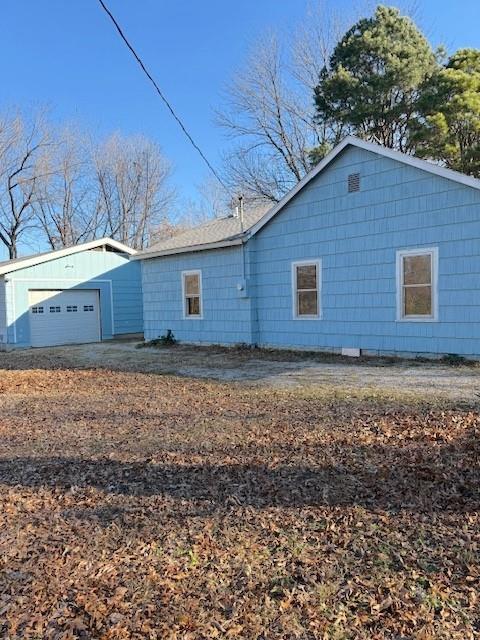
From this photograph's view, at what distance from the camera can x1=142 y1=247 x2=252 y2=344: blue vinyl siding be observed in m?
13.1

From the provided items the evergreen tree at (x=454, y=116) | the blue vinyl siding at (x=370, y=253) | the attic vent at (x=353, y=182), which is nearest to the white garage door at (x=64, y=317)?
the blue vinyl siding at (x=370, y=253)

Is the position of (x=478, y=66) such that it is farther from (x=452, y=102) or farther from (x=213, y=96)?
(x=213, y=96)

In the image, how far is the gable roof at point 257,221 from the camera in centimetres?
931

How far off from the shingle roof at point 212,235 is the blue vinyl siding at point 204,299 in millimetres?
300

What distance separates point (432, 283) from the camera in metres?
9.61

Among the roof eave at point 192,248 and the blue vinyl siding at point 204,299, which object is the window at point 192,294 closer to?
the blue vinyl siding at point 204,299

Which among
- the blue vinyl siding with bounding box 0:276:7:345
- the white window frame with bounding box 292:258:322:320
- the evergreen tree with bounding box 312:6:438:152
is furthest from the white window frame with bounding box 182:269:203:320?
the evergreen tree with bounding box 312:6:438:152

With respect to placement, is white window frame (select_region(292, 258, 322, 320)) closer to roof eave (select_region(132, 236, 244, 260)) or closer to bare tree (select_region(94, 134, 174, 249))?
roof eave (select_region(132, 236, 244, 260))

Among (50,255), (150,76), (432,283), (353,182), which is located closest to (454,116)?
(353,182)

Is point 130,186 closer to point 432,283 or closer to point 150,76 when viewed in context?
point 150,76

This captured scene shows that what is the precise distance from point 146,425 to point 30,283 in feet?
43.3

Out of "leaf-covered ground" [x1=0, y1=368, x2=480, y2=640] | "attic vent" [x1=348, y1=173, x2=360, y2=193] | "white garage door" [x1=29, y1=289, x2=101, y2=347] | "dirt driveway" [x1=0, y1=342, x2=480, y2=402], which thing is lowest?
"leaf-covered ground" [x1=0, y1=368, x2=480, y2=640]

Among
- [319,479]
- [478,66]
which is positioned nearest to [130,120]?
[478,66]

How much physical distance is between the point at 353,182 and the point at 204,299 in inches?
211
